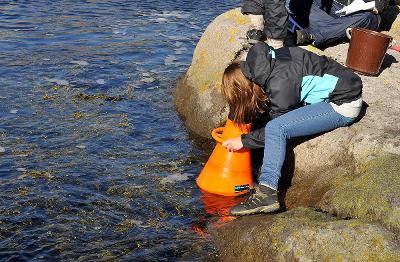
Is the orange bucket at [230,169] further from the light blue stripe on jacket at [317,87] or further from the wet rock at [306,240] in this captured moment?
the wet rock at [306,240]

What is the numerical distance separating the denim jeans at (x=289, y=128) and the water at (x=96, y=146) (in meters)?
0.66

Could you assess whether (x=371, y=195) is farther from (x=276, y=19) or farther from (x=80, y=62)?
(x=80, y=62)

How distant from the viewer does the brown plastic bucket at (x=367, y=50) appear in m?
7.18

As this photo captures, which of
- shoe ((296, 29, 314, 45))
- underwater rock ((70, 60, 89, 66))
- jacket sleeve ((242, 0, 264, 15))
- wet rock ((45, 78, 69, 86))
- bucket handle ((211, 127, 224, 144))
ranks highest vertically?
jacket sleeve ((242, 0, 264, 15))

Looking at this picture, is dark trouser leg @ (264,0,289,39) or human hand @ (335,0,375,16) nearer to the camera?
dark trouser leg @ (264,0,289,39)

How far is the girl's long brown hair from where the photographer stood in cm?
568

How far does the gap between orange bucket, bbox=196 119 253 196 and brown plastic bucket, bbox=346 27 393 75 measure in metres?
1.74

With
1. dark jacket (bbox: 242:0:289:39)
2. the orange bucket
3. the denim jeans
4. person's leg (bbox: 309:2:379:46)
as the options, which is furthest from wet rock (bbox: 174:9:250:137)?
the denim jeans

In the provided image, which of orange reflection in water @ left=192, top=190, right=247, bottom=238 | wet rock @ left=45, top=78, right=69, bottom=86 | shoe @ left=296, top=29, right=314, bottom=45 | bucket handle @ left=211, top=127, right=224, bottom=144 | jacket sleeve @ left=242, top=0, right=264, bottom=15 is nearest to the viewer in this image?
orange reflection in water @ left=192, top=190, right=247, bottom=238

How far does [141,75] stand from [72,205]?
4.59 m

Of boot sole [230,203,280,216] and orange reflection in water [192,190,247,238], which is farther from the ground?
boot sole [230,203,280,216]

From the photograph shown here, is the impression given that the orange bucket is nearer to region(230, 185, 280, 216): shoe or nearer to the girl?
the girl

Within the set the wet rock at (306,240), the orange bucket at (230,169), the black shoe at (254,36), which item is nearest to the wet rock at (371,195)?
the wet rock at (306,240)

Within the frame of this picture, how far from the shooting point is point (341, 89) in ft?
19.2
